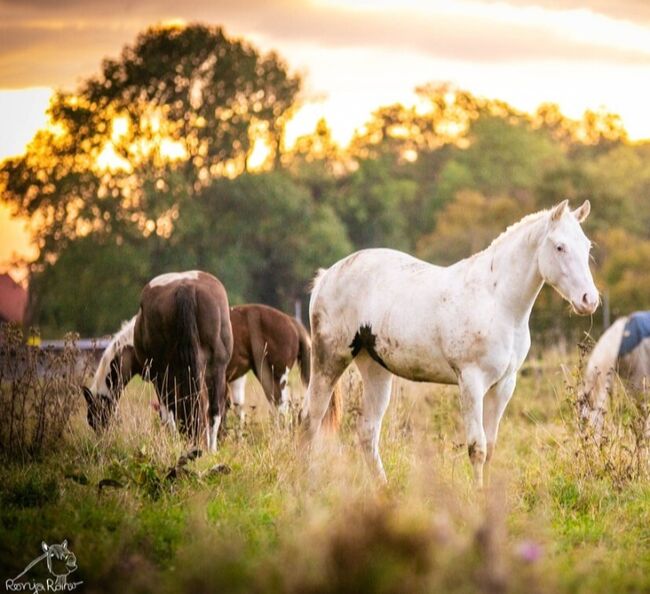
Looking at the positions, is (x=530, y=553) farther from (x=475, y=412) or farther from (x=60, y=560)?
(x=475, y=412)

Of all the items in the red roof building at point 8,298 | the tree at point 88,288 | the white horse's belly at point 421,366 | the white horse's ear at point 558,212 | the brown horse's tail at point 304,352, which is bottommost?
the tree at point 88,288

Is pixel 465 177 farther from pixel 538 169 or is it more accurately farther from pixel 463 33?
pixel 463 33

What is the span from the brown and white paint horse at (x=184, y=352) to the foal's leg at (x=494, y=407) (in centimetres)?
244

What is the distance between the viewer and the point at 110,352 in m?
9.84

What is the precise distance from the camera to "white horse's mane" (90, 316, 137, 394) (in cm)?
965

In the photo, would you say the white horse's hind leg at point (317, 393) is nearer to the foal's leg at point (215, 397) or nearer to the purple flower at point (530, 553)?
the foal's leg at point (215, 397)

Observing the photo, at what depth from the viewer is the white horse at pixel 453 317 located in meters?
6.61

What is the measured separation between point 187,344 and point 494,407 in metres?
2.98

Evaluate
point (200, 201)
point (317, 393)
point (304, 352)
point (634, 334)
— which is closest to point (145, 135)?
point (200, 201)

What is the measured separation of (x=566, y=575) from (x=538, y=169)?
58574mm

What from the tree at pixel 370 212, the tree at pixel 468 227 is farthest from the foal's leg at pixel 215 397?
the tree at pixel 370 212

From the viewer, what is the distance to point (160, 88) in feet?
120

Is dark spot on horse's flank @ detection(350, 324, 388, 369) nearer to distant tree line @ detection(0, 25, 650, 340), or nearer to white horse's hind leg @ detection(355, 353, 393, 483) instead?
white horse's hind leg @ detection(355, 353, 393, 483)

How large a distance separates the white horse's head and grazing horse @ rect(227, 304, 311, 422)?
15.7 ft
